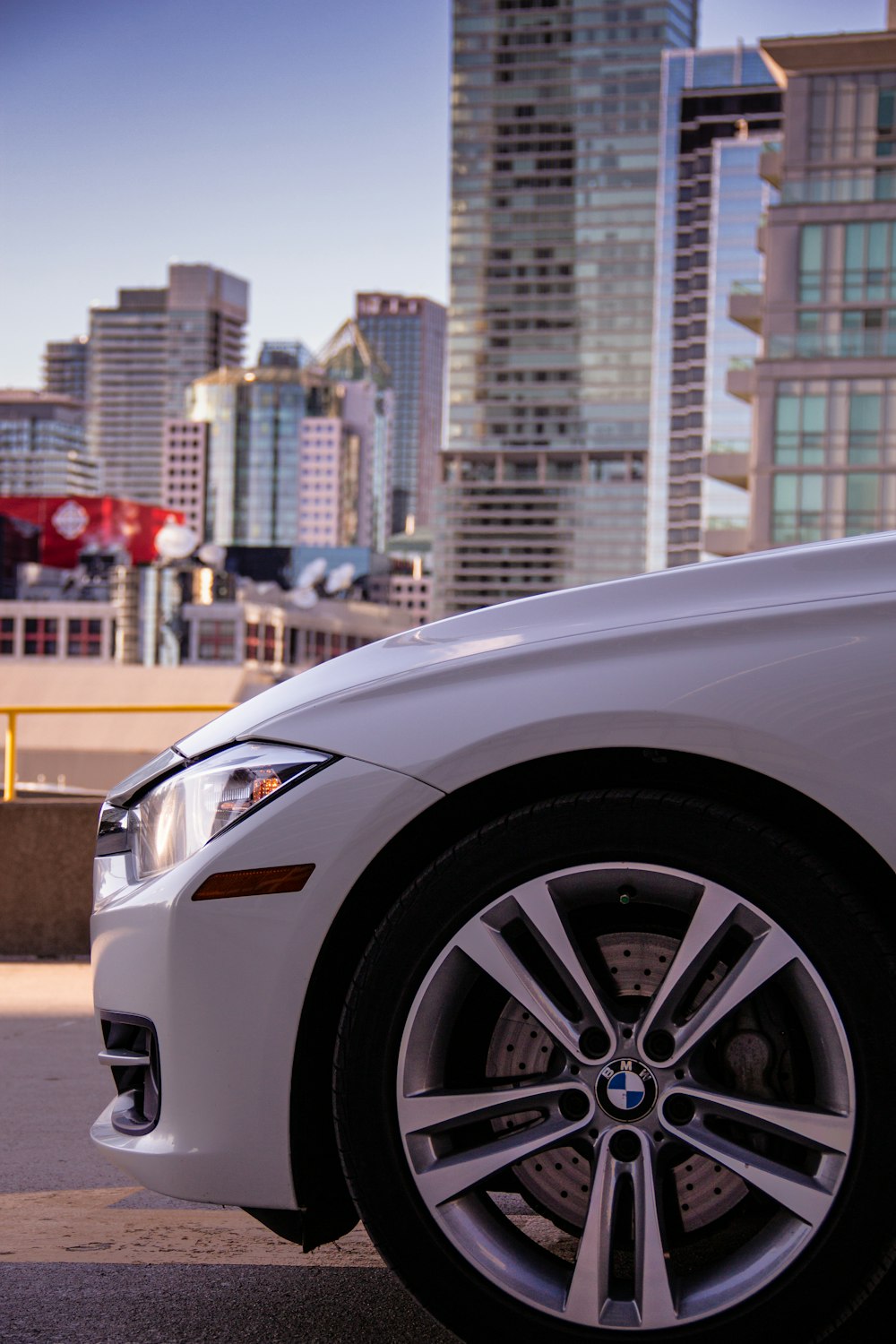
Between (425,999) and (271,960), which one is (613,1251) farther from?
(271,960)

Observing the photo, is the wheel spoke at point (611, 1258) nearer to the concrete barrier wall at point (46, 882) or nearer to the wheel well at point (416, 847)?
the wheel well at point (416, 847)

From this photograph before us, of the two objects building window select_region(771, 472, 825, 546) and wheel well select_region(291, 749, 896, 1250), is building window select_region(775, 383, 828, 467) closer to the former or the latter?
building window select_region(771, 472, 825, 546)

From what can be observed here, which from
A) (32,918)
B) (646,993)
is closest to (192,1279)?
(646,993)

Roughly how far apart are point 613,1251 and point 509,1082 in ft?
0.85

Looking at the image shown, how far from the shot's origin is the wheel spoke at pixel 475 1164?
1972 mm

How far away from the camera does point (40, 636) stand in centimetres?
12375

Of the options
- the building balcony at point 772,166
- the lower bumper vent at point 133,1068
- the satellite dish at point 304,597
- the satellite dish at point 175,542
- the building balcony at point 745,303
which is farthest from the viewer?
the satellite dish at point 304,597

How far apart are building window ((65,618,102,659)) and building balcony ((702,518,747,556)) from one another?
→ 8035cm

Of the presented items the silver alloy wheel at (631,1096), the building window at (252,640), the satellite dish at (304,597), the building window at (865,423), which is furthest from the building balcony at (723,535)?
the building window at (252,640)

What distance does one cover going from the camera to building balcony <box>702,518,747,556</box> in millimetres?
48875

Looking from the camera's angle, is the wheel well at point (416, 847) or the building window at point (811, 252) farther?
the building window at point (811, 252)

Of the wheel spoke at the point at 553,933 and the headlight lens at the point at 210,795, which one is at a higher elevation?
the headlight lens at the point at 210,795

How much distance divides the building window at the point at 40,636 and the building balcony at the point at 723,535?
275 ft

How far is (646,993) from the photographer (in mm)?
2018
